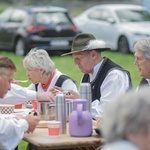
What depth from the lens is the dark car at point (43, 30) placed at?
58.1ft

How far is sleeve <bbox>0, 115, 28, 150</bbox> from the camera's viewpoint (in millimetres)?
4426

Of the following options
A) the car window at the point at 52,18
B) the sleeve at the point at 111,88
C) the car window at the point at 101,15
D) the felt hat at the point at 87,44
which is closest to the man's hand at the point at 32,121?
the sleeve at the point at 111,88

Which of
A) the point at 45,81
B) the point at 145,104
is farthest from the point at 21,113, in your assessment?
the point at 145,104

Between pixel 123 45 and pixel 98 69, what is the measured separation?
1247cm

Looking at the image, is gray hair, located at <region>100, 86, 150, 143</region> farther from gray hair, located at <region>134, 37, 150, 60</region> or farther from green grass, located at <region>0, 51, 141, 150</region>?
green grass, located at <region>0, 51, 141, 150</region>

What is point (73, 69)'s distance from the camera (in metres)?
15.0

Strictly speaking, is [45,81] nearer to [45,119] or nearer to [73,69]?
[45,119]

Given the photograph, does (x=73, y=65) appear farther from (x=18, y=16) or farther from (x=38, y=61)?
(x=38, y=61)

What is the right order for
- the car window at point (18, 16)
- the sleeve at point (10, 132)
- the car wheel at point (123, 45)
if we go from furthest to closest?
the car window at point (18, 16) → the car wheel at point (123, 45) → the sleeve at point (10, 132)

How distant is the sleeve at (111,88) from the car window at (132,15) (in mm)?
12922

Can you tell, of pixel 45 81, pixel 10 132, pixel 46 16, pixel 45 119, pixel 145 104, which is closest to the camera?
pixel 145 104

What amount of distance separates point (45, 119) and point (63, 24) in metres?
13.1

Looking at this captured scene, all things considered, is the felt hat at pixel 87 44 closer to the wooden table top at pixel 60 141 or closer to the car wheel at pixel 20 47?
the wooden table top at pixel 60 141

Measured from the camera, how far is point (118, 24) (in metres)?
18.3
